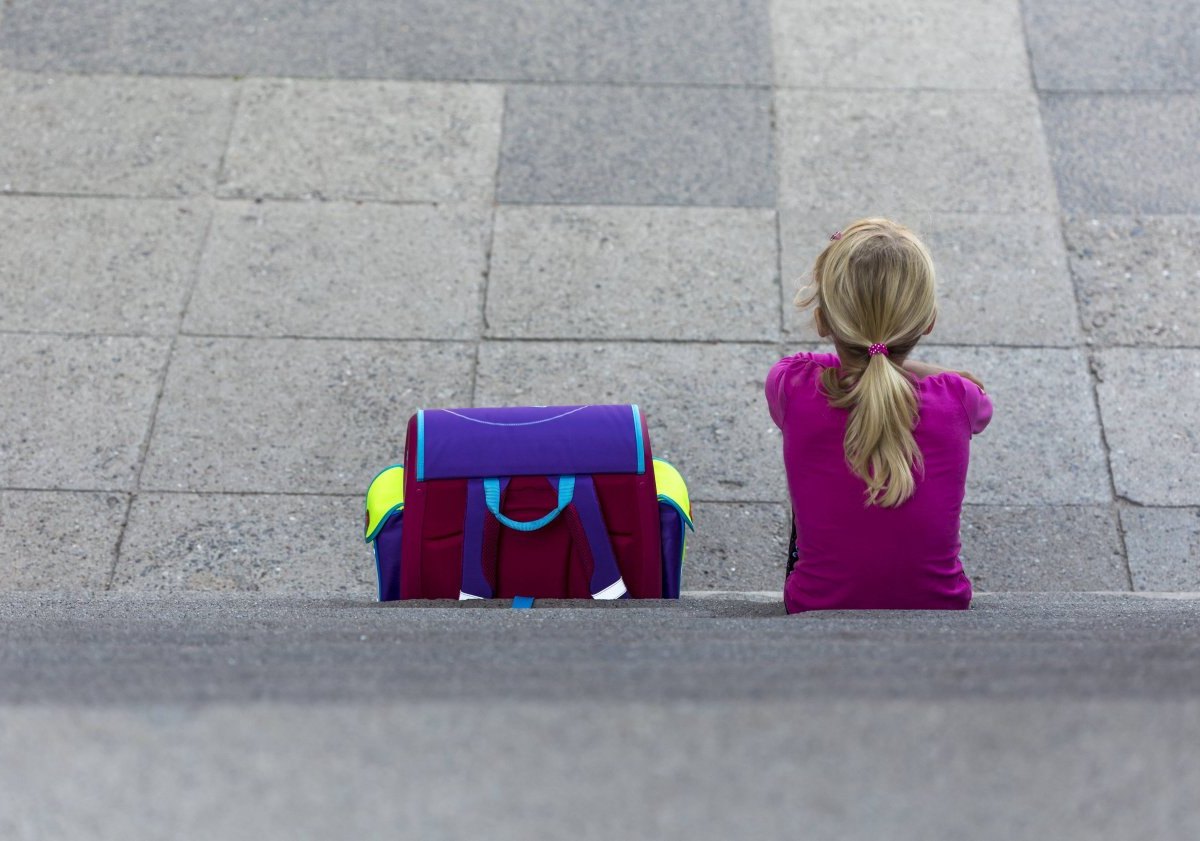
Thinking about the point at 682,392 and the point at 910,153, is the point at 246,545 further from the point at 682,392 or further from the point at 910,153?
the point at 910,153

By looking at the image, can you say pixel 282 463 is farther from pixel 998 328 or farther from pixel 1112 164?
pixel 1112 164

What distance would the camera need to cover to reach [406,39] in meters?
5.31

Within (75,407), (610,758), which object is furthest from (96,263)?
(610,758)

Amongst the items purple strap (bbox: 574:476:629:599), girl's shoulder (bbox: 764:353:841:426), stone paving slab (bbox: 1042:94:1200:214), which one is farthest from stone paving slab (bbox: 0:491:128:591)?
stone paving slab (bbox: 1042:94:1200:214)

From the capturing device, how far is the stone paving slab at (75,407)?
3797mm

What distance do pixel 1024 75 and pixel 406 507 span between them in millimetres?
3683

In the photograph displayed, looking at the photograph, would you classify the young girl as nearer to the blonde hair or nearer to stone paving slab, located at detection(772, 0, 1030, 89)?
the blonde hair

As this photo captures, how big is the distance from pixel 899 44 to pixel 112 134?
11.5 ft

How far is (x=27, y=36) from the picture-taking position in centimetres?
527

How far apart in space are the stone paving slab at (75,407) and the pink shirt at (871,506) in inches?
89.7

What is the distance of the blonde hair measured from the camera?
100 inches

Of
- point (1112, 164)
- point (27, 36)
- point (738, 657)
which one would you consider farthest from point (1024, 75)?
point (27, 36)

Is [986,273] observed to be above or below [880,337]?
above

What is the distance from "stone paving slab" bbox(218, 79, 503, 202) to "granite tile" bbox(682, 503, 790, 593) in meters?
1.75
